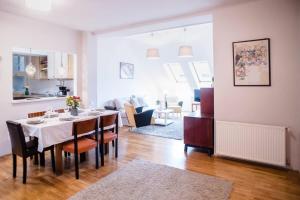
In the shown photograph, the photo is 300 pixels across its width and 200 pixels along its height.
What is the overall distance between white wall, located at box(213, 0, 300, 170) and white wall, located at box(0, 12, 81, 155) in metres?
3.57

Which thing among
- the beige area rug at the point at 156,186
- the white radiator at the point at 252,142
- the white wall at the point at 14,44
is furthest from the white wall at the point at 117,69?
the white radiator at the point at 252,142

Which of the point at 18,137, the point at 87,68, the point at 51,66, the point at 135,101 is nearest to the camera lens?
the point at 18,137

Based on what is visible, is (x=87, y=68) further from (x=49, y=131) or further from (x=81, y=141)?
(x=49, y=131)

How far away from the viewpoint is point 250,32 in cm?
330

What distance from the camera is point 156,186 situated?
2.64 metres

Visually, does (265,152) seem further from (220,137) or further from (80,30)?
(80,30)

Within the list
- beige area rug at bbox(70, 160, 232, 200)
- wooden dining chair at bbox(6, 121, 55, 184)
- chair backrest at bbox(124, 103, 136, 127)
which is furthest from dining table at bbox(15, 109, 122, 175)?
chair backrest at bbox(124, 103, 136, 127)

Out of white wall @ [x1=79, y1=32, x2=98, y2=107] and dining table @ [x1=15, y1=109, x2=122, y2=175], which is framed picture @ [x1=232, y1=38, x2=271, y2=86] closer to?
dining table @ [x1=15, y1=109, x2=122, y2=175]

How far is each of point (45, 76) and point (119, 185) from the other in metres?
5.40

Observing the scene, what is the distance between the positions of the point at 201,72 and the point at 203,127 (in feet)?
17.1

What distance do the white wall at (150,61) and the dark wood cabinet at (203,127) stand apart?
2471 millimetres

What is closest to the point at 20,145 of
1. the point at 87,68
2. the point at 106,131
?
the point at 106,131

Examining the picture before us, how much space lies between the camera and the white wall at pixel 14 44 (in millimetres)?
3748

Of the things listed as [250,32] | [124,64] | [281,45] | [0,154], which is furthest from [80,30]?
[281,45]
